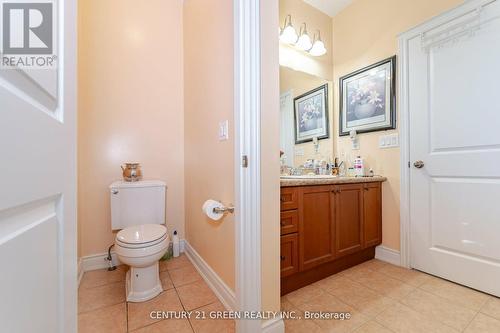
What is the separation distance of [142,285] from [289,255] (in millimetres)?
994

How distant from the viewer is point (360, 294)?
4.78ft

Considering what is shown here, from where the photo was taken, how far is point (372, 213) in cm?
193

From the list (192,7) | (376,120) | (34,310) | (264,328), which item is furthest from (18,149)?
(376,120)

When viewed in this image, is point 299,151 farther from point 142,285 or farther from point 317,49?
point 142,285

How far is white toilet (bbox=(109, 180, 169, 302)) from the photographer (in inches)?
52.2

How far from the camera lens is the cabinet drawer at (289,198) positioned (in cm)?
135

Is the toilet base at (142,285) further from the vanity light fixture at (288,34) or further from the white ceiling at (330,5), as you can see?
the white ceiling at (330,5)

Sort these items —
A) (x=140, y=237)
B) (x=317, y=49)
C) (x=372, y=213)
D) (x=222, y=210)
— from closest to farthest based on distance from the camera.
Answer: (x=222, y=210), (x=140, y=237), (x=372, y=213), (x=317, y=49)

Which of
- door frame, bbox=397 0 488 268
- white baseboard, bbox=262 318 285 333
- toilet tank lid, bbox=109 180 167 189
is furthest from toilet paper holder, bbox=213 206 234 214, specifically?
door frame, bbox=397 0 488 268

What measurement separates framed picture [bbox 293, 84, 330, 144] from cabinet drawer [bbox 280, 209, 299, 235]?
3.53ft

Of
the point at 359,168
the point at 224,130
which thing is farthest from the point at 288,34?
the point at 359,168

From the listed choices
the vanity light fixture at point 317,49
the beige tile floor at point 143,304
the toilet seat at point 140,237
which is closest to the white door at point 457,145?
the vanity light fixture at point 317,49

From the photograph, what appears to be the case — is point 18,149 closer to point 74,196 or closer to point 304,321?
point 74,196

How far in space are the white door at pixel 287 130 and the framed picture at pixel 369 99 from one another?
0.56 metres
